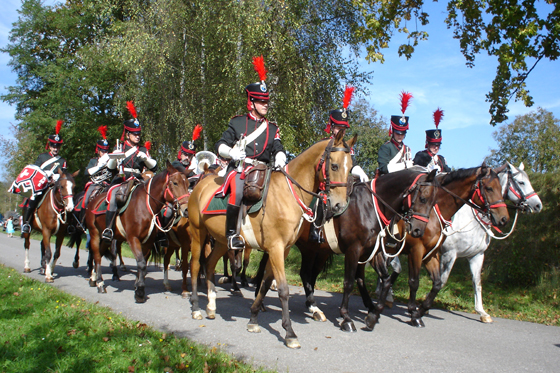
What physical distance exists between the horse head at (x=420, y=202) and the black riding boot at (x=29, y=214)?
9557 mm

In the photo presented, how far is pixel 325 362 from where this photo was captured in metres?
5.07

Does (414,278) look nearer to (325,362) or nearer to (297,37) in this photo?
(325,362)

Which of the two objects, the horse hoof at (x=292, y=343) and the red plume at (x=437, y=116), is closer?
the horse hoof at (x=292, y=343)

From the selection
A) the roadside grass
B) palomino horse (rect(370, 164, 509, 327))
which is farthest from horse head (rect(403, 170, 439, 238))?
the roadside grass

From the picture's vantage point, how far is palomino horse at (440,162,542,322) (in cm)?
803

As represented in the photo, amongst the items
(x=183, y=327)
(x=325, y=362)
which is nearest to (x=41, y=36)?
(x=183, y=327)

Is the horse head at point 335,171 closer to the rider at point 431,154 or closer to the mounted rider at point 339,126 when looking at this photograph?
the mounted rider at point 339,126

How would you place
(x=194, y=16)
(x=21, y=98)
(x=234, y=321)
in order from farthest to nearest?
(x=21, y=98), (x=194, y=16), (x=234, y=321)

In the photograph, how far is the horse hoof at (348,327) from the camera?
6598 millimetres

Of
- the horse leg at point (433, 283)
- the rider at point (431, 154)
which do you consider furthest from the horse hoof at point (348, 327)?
the rider at point (431, 154)

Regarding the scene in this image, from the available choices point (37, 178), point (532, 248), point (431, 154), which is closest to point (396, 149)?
point (431, 154)

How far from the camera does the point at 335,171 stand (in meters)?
5.58

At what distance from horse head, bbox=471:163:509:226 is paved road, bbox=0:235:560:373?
1.85 metres

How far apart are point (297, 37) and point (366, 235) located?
12.5m
